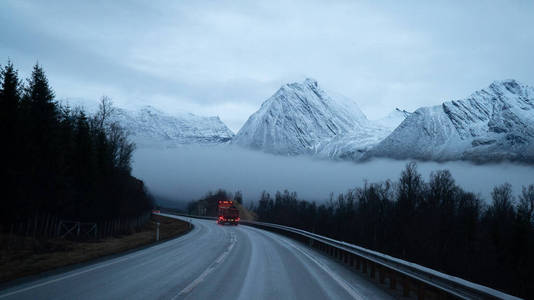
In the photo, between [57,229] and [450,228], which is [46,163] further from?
[450,228]

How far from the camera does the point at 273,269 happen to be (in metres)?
13.5

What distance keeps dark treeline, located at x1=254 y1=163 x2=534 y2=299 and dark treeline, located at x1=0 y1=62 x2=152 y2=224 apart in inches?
782

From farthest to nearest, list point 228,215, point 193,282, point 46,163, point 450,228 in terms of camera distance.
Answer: point 228,215 → point 450,228 → point 46,163 → point 193,282

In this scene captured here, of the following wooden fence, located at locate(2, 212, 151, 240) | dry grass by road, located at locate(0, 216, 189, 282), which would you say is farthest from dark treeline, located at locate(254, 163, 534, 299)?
dry grass by road, located at locate(0, 216, 189, 282)

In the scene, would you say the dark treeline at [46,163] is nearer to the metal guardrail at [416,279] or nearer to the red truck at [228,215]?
the metal guardrail at [416,279]

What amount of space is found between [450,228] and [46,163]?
50.9 meters

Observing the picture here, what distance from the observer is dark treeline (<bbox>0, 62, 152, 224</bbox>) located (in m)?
22.7

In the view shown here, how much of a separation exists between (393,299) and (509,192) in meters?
78.8

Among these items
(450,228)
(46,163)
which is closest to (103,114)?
(46,163)

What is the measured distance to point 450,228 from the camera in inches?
2137

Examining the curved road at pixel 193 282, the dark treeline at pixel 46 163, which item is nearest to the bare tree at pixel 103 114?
the dark treeline at pixel 46 163

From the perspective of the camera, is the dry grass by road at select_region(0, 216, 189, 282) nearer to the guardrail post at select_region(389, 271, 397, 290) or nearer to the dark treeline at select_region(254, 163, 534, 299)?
the guardrail post at select_region(389, 271, 397, 290)

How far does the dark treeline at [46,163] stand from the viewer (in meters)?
22.7

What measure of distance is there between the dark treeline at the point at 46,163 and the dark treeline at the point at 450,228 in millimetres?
19875
